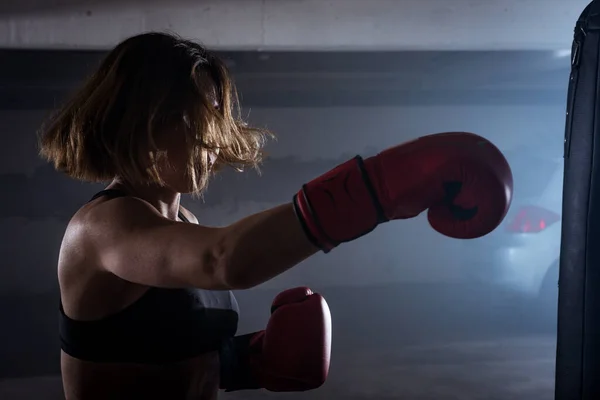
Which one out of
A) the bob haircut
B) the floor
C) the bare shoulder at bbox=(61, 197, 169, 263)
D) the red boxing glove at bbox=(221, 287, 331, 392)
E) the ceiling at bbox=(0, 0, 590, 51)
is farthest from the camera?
the ceiling at bbox=(0, 0, 590, 51)

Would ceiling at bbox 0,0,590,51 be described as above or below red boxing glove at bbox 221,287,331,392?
above

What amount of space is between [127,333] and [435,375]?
10.1 feet

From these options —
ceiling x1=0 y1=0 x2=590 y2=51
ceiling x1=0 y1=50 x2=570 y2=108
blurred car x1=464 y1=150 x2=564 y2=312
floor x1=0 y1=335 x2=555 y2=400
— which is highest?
ceiling x1=0 y1=0 x2=590 y2=51

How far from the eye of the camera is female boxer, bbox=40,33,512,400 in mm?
787

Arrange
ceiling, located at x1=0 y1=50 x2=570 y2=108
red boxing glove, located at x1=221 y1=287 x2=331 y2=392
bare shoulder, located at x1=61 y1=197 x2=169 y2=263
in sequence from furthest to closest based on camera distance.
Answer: ceiling, located at x1=0 y1=50 x2=570 y2=108 < red boxing glove, located at x1=221 y1=287 x2=331 y2=392 < bare shoulder, located at x1=61 y1=197 x2=169 y2=263

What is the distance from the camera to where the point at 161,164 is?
3.35 ft

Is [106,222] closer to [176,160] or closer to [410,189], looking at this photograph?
[176,160]

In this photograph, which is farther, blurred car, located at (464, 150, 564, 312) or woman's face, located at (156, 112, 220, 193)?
blurred car, located at (464, 150, 564, 312)

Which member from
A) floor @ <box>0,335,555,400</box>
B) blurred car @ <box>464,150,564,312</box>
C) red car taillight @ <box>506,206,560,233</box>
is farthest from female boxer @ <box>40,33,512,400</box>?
red car taillight @ <box>506,206,560,233</box>

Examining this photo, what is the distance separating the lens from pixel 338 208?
80 cm

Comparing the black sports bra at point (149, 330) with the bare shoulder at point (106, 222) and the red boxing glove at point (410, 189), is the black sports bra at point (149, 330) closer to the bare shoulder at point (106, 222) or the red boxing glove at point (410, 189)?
the bare shoulder at point (106, 222)

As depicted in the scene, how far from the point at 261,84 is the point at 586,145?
3.56 meters

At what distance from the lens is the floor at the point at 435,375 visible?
340 cm

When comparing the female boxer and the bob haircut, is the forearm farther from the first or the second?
the bob haircut
